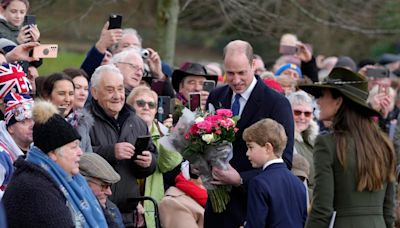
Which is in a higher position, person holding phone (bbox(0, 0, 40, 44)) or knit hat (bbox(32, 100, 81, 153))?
person holding phone (bbox(0, 0, 40, 44))

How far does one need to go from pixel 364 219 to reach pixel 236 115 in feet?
6.87

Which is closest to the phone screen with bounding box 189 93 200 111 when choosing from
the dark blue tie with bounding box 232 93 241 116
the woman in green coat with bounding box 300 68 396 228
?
the dark blue tie with bounding box 232 93 241 116

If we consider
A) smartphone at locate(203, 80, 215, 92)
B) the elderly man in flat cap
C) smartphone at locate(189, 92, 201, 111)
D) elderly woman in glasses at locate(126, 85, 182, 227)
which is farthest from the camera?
smartphone at locate(203, 80, 215, 92)

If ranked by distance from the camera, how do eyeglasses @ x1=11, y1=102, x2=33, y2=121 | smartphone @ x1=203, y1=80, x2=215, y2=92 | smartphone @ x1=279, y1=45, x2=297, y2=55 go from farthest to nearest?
1. smartphone @ x1=279, y1=45, x2=297, y2=55
2. smartphone @ x1=203, y1=80, x2=215, y2=92
3. eyeglasses @ x1=11, y1=102, x2=33, y2=121

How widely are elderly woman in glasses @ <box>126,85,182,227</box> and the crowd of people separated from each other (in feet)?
0.04

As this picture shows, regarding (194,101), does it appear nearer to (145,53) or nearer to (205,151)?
(205,151)

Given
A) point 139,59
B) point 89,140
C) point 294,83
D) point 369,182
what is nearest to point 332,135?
point 369,182

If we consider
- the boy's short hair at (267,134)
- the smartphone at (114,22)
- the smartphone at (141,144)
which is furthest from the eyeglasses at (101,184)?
the smartphone at (114,22)

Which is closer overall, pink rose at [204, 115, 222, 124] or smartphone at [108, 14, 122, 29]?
pink rose at [204, 115, 222, 124]

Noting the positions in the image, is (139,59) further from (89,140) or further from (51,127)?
(51,127)

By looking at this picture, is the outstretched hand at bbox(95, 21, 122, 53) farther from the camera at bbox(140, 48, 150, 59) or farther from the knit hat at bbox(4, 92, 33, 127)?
the knit hat at bbox(4, 92, 33, 127)

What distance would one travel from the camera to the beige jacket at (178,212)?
30.7 feet

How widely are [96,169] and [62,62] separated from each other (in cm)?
1305

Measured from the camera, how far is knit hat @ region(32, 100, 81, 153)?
710 centimetres
